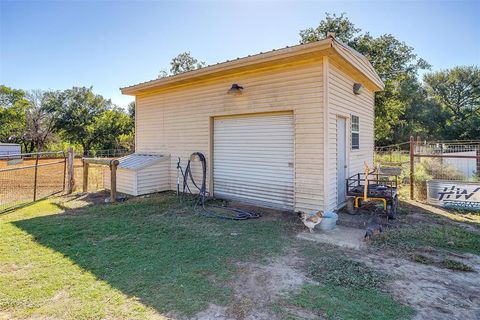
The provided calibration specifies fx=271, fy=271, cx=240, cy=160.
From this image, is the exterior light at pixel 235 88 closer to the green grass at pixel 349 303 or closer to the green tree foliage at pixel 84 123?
the green grass at pixel 349 303

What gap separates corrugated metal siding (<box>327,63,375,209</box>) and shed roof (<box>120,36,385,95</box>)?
1.03 ft

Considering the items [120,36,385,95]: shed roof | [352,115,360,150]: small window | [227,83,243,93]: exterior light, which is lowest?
[352,115,360,150]: small window

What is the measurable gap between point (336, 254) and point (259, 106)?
351 cm

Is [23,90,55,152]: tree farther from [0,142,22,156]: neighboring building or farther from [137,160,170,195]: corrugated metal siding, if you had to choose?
[137,160,170,195]: corrugated metal siding

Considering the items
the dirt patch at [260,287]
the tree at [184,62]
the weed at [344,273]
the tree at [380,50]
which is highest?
the tree at [184,62]

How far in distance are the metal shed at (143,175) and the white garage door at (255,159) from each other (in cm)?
183

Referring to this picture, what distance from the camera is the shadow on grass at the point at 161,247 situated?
273cm

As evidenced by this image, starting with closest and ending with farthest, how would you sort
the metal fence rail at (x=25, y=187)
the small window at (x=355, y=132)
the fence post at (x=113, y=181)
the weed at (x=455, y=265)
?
the weed at (x=455, y=265) < the metal fence rail at (x=25, y=187) < the small window at (x=355, y=132) < the fence post at (x=113, y=181)

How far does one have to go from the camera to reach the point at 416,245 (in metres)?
3.93

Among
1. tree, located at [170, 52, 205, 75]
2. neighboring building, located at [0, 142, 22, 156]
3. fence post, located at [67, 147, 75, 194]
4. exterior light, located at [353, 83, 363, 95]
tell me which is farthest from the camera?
neighboring building, located at [0, 142, 22, 156]

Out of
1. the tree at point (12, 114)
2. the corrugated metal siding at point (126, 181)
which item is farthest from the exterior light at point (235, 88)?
the tree at point (12, 114)

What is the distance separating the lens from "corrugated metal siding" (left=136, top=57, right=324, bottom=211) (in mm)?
5250

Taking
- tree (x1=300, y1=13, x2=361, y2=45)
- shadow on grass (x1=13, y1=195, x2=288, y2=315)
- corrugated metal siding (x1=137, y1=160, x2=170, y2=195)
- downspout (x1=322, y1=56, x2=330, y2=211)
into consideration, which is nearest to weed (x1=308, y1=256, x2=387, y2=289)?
shadow on grass (x1=13, y1=195, x2=288, y2=315)

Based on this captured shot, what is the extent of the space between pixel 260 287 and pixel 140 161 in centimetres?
615
